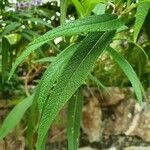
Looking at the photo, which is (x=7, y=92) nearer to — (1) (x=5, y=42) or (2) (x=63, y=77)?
(1) (x=5, y=42)

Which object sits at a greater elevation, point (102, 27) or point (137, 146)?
point (102, 27)

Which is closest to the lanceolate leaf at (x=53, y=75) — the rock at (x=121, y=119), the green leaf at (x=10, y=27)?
the green leaf at (x=10, y=27)

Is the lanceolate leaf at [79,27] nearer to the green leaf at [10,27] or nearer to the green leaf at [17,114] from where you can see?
the green leaf at [10,27]

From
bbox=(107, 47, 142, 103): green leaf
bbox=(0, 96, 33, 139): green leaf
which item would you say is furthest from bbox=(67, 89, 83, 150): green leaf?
bbox=(0, 96, 33, 139): green leaf

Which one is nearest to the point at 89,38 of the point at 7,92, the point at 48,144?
the point at 7,92

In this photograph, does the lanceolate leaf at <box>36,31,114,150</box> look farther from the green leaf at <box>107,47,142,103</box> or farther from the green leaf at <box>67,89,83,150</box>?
the green leaf at <box>67,89,83,150</box>

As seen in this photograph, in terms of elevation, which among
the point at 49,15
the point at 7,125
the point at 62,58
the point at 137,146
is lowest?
the point at 137,146

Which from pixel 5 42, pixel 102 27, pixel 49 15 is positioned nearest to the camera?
pixel 102 27

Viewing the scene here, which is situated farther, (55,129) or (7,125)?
(55,129)
